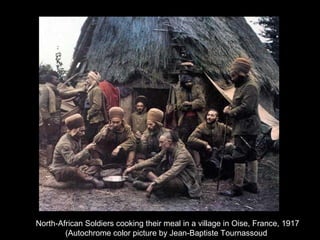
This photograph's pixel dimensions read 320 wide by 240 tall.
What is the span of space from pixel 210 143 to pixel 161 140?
1.97ft

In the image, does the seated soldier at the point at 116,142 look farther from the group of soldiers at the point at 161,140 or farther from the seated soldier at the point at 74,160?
the seated soldier at the point at 74,160

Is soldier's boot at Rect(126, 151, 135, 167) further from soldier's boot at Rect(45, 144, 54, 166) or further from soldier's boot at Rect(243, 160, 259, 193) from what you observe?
soldier's boot at Rect(243, 160, 259, 193)

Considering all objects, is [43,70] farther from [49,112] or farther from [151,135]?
[151,135]

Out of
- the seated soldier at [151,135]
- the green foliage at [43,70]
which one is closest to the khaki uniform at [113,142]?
the seated soldier at [151,135]

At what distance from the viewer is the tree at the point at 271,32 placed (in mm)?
5324

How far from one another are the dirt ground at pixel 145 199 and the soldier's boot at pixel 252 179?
6 centimetres

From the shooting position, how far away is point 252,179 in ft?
17.4

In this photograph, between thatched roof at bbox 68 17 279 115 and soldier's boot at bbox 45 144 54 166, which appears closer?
soldier's boot at bbox 45 144 54 166

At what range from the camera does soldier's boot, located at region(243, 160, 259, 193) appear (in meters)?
5.31

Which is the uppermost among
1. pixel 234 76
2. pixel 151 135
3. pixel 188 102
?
pixel 234 76

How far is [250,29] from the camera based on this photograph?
605 centimetres

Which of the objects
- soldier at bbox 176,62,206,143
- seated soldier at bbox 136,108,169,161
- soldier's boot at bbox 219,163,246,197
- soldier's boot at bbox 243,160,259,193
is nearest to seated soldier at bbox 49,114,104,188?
seated soldier at bbox 136,108,169,161

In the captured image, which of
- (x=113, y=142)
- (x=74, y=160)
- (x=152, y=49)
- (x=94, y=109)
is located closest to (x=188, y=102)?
(x=152, y=49)
